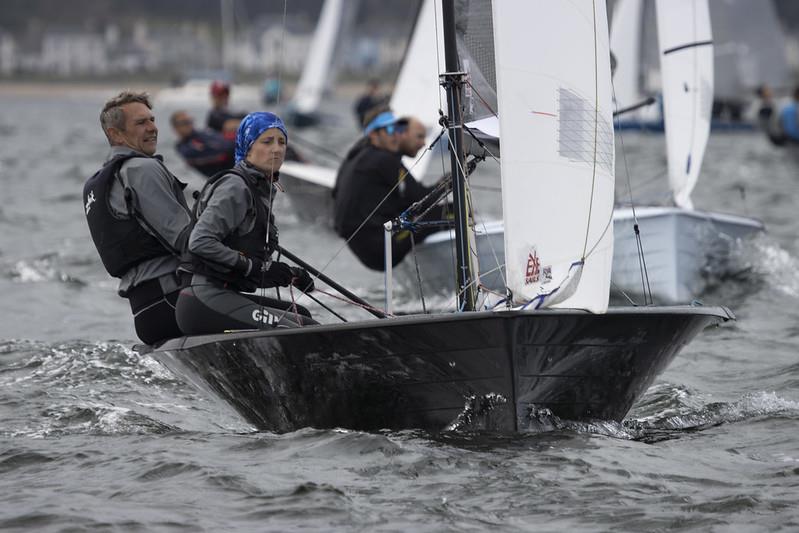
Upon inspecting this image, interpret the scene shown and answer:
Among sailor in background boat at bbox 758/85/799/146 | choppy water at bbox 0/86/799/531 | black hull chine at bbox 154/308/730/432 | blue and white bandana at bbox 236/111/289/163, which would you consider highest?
sailor in background boat at bbox 758/85/799/146

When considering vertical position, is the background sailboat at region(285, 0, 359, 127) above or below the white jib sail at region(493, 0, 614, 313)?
above

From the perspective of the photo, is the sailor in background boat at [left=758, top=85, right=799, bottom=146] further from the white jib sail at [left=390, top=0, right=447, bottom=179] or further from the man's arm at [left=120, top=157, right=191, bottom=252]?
the man's arm at [left=120, top=157, right=191, bottom=252]

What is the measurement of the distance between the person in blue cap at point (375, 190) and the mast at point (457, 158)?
2.43 meters

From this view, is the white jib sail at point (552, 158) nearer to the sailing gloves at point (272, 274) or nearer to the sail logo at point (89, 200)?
the sailing gloves at point (272, 274)

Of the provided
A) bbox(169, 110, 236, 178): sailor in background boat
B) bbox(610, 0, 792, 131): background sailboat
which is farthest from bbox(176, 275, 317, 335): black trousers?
bbox(610, 0, 792, 131): background sailboat

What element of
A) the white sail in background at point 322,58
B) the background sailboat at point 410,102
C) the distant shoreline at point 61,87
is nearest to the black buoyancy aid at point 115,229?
the background sailboat at point 410,102

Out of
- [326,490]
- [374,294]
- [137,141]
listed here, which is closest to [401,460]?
[326,490]

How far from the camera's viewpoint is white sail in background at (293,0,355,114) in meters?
30.5

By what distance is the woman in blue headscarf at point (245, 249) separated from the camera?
193 inches

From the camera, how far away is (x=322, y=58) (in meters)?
31.8

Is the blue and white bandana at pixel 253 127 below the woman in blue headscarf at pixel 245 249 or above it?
above

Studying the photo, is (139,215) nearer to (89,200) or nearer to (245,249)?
(89,200)

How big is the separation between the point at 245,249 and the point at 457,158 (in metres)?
0.80

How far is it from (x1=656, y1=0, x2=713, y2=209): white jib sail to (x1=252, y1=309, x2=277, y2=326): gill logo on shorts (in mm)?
4512
